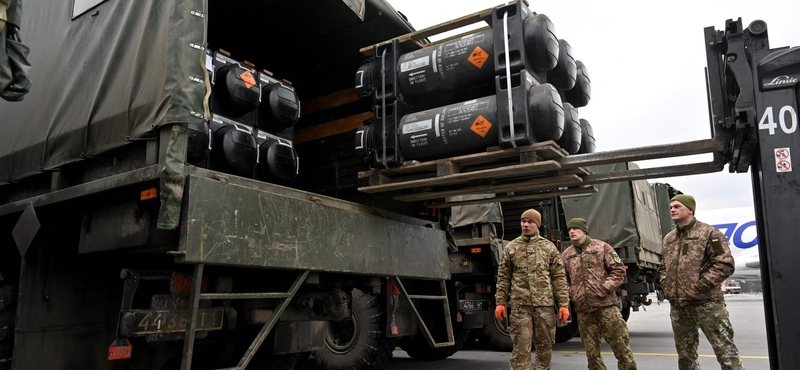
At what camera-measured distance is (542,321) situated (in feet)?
17.2

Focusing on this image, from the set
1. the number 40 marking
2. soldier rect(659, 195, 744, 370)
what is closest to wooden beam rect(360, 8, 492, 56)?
the number 40 marking

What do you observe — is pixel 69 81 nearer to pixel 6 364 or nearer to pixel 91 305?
pixel 91 305

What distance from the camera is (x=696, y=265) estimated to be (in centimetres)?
481

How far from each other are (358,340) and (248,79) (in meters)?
2.77

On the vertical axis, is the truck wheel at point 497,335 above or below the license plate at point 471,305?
below

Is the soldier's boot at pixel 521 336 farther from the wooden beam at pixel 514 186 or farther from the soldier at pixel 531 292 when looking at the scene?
the wooden beam at pixel 514 186

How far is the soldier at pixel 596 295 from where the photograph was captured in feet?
17.6

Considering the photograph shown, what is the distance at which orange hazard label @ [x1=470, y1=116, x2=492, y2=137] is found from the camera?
165 inches

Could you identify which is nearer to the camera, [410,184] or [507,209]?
[410,184]

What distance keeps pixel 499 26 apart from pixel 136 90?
2550 millimetres

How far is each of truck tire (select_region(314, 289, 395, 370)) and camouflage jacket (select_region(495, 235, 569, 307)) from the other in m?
1.20

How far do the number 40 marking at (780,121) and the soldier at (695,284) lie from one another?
6.60ft

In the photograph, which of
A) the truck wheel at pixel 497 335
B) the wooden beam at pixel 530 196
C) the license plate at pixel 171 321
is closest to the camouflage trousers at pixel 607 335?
the wooden beam at pixel 530 196

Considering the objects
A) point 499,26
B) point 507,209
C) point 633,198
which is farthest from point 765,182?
point 633,198
